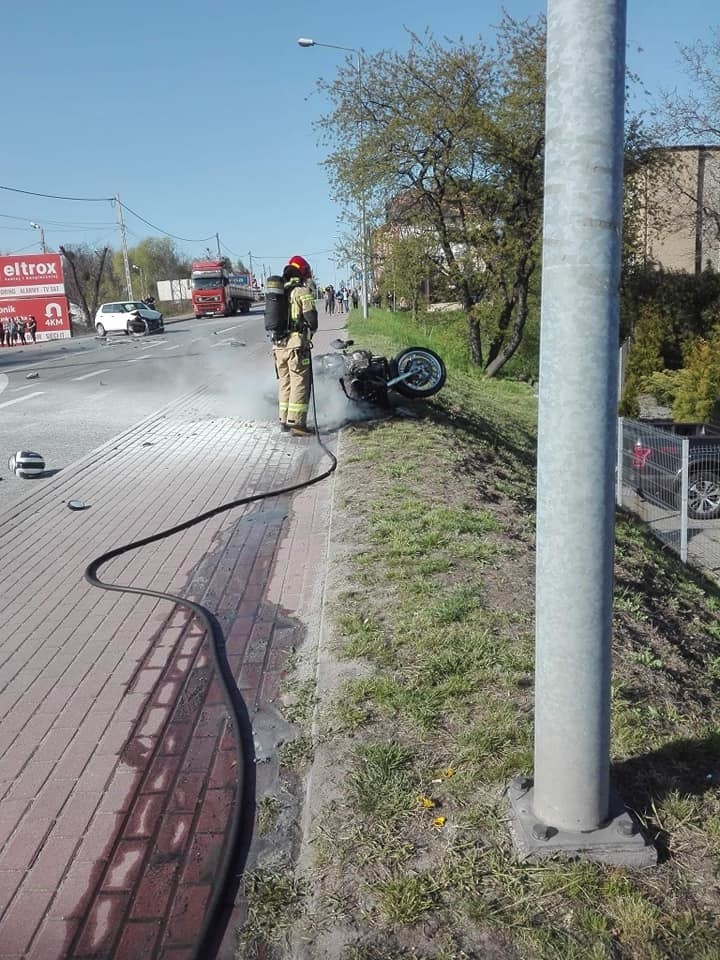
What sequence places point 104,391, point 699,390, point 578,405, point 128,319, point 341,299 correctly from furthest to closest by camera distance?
point 341,299
point 128,319
point 104,391
point 699,390
point 578,405

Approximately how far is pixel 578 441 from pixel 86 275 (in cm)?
8109

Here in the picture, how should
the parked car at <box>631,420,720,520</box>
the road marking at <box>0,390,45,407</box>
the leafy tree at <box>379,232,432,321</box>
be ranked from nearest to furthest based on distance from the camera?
the parked car at <box>631,420,720,520</box>, the road marking at <box>0,390,45,407</box>, the leafy tree at <box>379,232,432,321</box>

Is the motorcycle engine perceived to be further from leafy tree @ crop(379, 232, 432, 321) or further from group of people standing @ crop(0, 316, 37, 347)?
group of people standing @ crop(0, 316, 37, 347)

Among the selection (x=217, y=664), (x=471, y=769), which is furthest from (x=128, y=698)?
(x=471, y=769)

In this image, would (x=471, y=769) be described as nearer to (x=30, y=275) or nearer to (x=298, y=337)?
(x=298, y=337)

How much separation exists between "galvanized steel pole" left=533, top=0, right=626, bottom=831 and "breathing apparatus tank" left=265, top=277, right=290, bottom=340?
742 centimetres

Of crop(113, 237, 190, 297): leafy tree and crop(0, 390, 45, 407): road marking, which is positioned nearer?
crop(0, 390, 45, 407): road marking

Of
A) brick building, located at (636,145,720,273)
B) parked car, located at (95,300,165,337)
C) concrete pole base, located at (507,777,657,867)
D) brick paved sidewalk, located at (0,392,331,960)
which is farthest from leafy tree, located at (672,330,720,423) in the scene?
parked car, located at (95,300,165,337)

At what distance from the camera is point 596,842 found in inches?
99.2

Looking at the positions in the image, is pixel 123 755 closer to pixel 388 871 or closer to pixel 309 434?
pixel 388 871

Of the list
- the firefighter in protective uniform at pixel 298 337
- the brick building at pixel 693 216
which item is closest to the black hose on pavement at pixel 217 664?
the firefighter in protective uniform at pixel 298 337

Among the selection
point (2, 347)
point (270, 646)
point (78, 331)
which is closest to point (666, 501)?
point (270, 646)

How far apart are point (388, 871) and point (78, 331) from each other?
6063 cm

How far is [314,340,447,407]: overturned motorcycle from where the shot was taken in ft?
33.7
